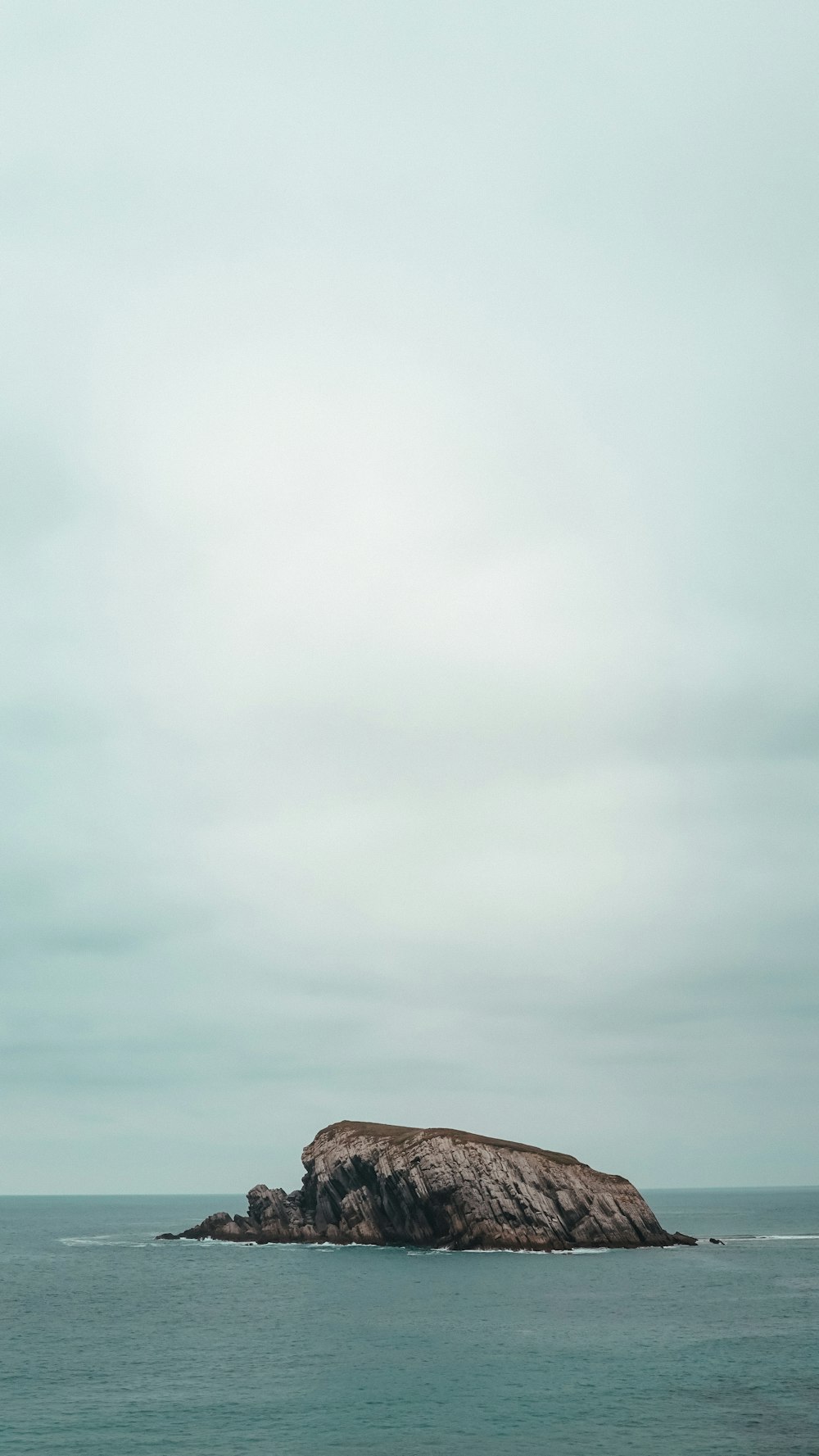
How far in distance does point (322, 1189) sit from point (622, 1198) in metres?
39.3

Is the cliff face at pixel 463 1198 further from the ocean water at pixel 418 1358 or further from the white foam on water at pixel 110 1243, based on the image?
the white foam on water at pixel 110 1243

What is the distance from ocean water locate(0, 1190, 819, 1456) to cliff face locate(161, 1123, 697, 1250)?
359 inches

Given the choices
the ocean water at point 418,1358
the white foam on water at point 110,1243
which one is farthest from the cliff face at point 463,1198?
the white foam on water at point 110,1243

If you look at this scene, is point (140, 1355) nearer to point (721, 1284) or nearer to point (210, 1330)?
point (210, 1330)

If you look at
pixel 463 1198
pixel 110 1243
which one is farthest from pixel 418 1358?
pixel 110 1243

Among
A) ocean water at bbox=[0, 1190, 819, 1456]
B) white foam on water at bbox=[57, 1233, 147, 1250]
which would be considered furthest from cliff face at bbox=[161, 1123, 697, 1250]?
white foam on water at bbox=[57, 1233, 147, 1250]

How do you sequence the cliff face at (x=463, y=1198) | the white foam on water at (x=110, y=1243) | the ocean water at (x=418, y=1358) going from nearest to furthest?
the ocean water at (x=418, y=1358) < the cliff face at (x=463, y=1198) < the white foam on water at (x=110, y=1243)

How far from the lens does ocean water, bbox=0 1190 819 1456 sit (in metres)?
57.1

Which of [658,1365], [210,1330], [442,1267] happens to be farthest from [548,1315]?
[442,1267]

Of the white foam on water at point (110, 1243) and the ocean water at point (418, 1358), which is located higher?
the ocean water at point (418, 1358)

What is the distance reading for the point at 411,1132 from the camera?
516 ft

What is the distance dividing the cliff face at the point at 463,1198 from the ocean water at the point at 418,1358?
9.12m

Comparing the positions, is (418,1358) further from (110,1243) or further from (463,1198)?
(110,1243)

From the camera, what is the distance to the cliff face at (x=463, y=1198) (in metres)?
142
